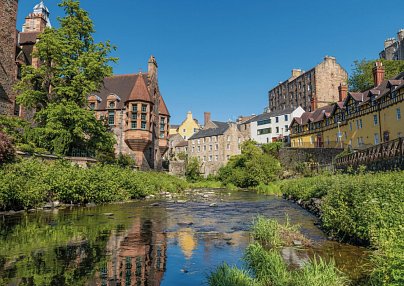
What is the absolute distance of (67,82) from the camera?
27.8 metres

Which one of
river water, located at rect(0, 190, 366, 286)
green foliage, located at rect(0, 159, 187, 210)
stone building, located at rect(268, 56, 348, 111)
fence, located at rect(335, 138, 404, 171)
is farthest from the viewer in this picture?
stone building, located at rect(268, 56, 348, 111)

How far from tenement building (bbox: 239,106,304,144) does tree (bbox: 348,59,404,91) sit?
14.8 meters

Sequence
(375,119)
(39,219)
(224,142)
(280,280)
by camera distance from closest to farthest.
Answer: (280,280) < (39,219) < (375,119) < (224,142)

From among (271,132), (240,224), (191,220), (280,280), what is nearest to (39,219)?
(191,220)

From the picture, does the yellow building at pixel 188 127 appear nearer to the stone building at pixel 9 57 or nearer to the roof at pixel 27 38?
the roof at pixel 27 38

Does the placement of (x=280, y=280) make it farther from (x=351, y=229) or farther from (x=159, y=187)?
(x=159, y=187)

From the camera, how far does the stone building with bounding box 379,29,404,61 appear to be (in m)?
82.1

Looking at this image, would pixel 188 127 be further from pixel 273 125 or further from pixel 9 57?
pixel 9 57

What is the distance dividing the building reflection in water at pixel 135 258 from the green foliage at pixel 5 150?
10576 millimetres

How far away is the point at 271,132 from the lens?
80.1m

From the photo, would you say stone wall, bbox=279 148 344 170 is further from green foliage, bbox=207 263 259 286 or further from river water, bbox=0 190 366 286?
green foliage, bbox=207 263 259 286

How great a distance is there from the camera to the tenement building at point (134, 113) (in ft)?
130

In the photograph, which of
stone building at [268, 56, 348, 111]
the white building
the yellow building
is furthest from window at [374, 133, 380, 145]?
the yellow building

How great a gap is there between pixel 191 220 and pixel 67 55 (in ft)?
65.9
